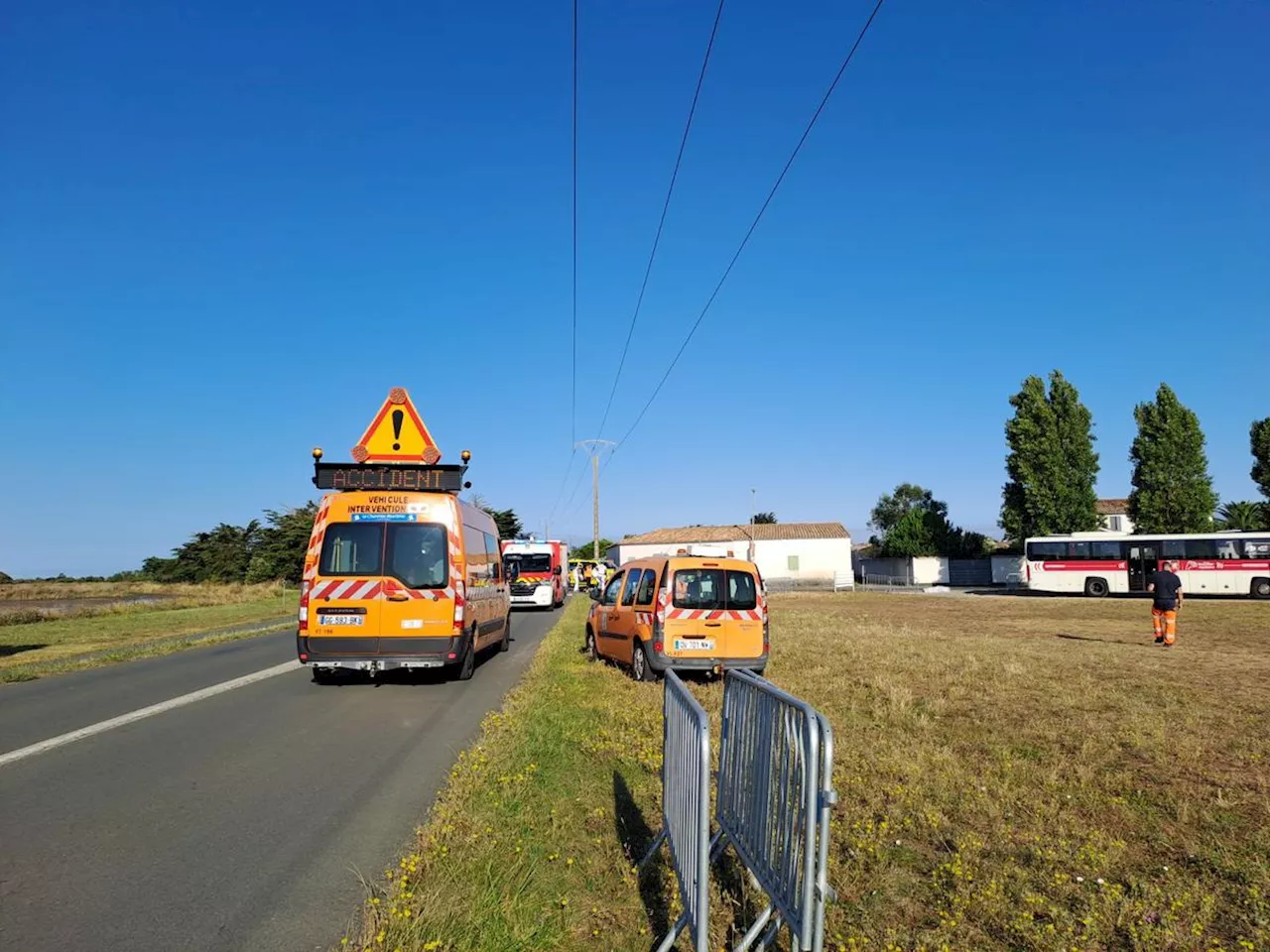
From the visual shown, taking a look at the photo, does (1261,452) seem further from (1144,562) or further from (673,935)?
(673,935)

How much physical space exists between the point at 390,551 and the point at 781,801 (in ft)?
28.9

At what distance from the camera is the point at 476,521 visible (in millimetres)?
13703

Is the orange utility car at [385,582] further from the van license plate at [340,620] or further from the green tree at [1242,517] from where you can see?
the green tree at [1242,517]

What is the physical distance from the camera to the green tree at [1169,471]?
169ft

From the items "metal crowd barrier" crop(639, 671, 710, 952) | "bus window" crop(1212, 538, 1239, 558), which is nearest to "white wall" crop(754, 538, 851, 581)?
"bus window" crop(1212, 538, 1239, 558)

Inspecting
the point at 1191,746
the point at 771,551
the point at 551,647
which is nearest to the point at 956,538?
the point at 771,551

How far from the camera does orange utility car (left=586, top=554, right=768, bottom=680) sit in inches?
441

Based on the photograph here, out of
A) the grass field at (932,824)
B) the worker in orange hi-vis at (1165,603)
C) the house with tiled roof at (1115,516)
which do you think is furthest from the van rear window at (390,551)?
the house with tiled roof at (1115,516)

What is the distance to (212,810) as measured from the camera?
217 inches

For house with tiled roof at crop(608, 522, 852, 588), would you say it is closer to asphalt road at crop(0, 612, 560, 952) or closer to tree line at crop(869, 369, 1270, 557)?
tree line at crop(869, 369, 1270, 557)

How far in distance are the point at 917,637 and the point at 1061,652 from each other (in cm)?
366

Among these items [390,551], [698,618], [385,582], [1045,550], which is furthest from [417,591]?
[1045,550]

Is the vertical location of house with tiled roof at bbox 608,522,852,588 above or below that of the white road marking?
above

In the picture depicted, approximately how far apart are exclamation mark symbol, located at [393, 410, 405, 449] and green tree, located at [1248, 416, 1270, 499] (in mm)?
53752
